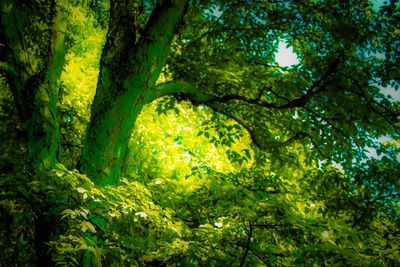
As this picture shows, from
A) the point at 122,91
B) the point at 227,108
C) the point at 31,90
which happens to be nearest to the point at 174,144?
the point at 227,108

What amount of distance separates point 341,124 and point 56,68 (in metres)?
4.80

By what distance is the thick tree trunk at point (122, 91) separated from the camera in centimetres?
488

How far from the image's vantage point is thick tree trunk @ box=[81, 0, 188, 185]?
4.88m

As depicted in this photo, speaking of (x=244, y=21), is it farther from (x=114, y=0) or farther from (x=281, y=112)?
(x=114, y=0)

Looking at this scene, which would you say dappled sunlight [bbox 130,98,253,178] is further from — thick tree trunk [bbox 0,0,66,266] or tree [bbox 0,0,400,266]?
thick tree trunk [bbox 0,0,66,266]

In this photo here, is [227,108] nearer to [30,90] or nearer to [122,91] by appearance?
[122,91]

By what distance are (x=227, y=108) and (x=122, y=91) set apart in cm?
254

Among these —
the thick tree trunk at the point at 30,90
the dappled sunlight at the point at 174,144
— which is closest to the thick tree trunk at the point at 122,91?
the thick tree trunk at the point at 30,90

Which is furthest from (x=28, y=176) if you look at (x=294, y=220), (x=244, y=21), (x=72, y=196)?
(x=244, y=21)

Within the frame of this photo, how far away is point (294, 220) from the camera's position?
11.6 ft

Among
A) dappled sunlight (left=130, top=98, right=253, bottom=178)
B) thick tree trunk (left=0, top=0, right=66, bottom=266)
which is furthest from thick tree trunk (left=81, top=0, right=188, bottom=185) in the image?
dappled sunlight (left=130, top=98, right=253, bottom=178)

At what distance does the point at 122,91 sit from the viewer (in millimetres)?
5008

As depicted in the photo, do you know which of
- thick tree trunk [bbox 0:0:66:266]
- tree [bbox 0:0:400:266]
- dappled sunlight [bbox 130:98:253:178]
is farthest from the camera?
dappled sunlight [bbox 130:98:253:178]

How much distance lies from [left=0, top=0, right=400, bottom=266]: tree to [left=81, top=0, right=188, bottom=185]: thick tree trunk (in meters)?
0.02
